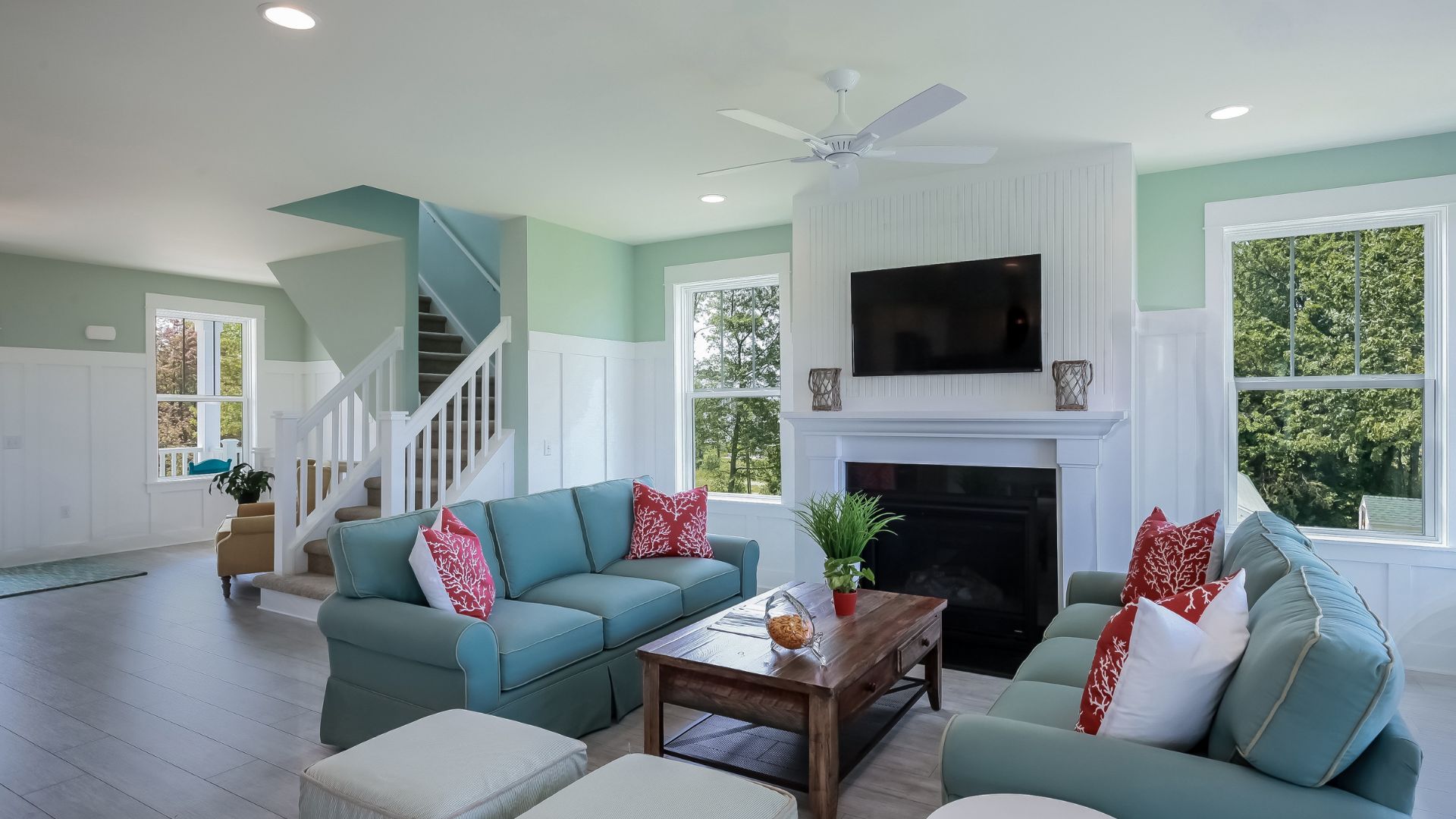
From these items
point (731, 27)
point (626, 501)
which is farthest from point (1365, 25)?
point (626, 501)

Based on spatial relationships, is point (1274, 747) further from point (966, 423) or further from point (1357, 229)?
point (1357, 229)

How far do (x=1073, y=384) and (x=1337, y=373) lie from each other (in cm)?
139

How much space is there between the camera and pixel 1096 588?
3574 millimetres

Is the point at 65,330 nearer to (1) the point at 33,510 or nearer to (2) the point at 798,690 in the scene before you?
(1) the point at 33,510

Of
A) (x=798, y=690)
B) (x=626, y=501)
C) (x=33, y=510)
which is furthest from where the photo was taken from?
(x=33, y=510)

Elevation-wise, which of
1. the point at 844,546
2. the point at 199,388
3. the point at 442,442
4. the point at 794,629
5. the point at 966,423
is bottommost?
the point at 794,629

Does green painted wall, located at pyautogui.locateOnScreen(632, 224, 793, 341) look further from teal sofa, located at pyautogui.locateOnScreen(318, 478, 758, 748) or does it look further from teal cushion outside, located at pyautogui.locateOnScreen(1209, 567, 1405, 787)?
teal cushion outside, located at pyautogui.locateOnScreen(1209, 567, 1405, 787)

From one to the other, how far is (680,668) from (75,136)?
387 cm

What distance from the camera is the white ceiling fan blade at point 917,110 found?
2.62 meters

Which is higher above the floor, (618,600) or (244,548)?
(618,600)

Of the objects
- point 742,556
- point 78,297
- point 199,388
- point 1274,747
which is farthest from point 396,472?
point 199,388

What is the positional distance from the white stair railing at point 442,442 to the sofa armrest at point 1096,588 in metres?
3.55

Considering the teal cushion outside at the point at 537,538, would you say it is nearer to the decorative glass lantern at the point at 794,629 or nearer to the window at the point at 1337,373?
the decorative glass lantern at the point at 794,629

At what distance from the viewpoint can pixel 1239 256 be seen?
450 cm
